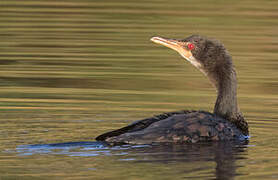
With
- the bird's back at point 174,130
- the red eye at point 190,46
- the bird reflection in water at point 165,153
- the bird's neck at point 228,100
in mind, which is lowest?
the bird reflection in water at point 165,153

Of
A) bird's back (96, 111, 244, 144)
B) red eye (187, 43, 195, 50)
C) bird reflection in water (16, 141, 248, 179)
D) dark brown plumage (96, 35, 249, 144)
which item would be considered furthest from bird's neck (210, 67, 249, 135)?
bird reflection in water (16, 141, 248, 179)

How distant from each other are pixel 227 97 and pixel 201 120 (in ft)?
3.63

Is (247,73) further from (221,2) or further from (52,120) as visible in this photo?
(221,2)

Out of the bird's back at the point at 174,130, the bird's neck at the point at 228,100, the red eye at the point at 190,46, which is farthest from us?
the red eye at the point at 190,46

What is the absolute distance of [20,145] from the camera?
914 centimetres

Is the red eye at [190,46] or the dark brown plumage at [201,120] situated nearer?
the dark brown plumage at [201,120]

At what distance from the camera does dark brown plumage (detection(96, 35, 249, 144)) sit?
9328 millimetres

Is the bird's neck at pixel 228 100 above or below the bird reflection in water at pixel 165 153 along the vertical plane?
above

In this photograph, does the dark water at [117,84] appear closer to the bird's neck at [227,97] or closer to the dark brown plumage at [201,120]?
the dark brown plumage at [201,120]

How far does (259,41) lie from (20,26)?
18.0ft

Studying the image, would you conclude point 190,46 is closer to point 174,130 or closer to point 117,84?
point 174,130

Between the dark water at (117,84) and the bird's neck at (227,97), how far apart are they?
14.0 inches

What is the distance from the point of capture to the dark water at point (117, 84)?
856 centimetres

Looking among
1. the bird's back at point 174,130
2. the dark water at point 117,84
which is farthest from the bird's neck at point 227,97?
the bird's back at point 174,130
